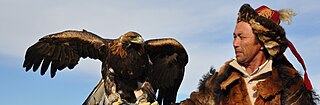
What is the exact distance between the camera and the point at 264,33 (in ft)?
13.5

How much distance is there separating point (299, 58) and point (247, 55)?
Answer: 458mm

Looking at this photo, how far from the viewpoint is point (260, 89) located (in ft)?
13.6

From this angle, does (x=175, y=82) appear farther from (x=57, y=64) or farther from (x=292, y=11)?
(x=292, y=11)

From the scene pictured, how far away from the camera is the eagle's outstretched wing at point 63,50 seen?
26.5 feet

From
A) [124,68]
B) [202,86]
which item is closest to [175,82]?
[124,68]

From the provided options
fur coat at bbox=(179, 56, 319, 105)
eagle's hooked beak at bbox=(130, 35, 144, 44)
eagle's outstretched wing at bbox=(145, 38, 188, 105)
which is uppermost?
eagle's hooked beak at bbox=(130, 35, 144, 44)

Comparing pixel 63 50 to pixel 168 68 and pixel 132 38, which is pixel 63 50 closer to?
pixel 132 38

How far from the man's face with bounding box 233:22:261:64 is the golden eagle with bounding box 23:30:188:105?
8.99 ft

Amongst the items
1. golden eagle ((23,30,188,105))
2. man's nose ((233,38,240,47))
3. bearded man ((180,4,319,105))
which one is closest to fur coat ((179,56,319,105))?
bearded man ((180,4,319,105))

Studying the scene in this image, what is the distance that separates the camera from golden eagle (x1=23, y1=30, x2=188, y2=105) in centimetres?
740

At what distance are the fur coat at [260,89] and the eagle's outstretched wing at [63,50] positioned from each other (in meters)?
3.69

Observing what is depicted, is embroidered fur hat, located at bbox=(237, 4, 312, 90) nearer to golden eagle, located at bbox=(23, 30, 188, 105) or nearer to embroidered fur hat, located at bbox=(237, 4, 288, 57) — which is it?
embroidered fur hat, located at bbox=(237, 4, 288, 57)

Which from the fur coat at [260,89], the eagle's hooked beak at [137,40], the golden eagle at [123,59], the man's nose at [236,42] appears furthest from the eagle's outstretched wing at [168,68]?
the man's nose at [236,42]

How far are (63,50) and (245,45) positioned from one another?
4754 millimetres
